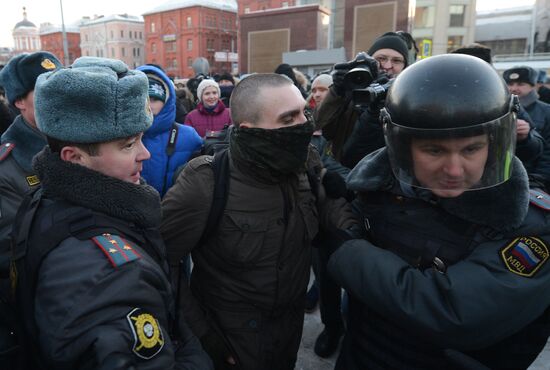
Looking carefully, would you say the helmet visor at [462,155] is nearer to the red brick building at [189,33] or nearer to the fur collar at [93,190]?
the fur collar at [93,190]

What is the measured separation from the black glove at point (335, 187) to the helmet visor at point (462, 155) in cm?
57

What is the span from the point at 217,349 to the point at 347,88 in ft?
5.13

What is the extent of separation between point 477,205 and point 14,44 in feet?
352

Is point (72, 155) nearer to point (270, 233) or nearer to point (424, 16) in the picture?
point (270, 233)

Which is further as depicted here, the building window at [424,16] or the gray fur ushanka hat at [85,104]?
the building window at [424,16]

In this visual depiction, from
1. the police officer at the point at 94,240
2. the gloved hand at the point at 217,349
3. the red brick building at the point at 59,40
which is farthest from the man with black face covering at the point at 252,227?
the red brick building at the point at 59,40

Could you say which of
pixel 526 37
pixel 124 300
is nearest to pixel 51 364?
pixel 124 300

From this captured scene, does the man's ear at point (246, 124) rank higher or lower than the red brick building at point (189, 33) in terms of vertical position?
lower

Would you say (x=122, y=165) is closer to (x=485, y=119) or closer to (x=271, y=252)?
(x=271, y=252)

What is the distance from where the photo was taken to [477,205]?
123cm

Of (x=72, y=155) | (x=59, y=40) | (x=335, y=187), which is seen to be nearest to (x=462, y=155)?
(x=335, y=187)

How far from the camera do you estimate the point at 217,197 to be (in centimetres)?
168

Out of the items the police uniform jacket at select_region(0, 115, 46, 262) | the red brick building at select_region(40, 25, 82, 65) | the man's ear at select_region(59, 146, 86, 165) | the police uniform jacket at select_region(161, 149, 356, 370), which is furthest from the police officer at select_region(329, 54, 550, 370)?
the red brick building at select_region(40, 25, 82, 65)

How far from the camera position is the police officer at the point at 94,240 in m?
0.92
